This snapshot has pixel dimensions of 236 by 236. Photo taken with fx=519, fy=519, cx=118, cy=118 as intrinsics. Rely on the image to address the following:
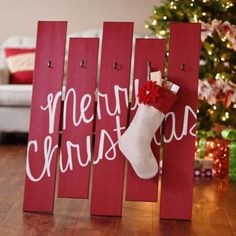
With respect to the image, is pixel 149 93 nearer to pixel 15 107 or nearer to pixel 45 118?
pixel 45 118

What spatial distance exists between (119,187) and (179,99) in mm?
387

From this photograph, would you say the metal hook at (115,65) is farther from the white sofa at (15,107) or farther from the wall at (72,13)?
the wall at (72,13)

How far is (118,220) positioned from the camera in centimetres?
187

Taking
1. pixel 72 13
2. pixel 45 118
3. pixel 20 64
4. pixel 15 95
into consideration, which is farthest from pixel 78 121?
pixel 72 13

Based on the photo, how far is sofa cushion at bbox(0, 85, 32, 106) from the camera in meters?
3.77

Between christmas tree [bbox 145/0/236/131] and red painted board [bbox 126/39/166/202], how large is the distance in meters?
1.07

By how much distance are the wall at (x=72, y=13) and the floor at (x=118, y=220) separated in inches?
99.3

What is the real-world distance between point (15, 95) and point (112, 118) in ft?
6.62

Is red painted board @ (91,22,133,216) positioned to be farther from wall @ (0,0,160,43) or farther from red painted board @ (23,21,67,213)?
wall @ (0,0,160,43)

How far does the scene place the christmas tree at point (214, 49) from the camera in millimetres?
2893

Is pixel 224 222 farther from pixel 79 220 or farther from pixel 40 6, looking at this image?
pixel 40 6

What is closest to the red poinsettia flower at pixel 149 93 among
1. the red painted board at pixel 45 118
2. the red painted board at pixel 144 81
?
the red painted board at pixel 144 81

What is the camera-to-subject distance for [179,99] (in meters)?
1.88

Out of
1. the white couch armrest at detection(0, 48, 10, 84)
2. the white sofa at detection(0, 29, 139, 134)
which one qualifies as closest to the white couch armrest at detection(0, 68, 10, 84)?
the white couch armrest at detection(0, 48, 10, 84)
